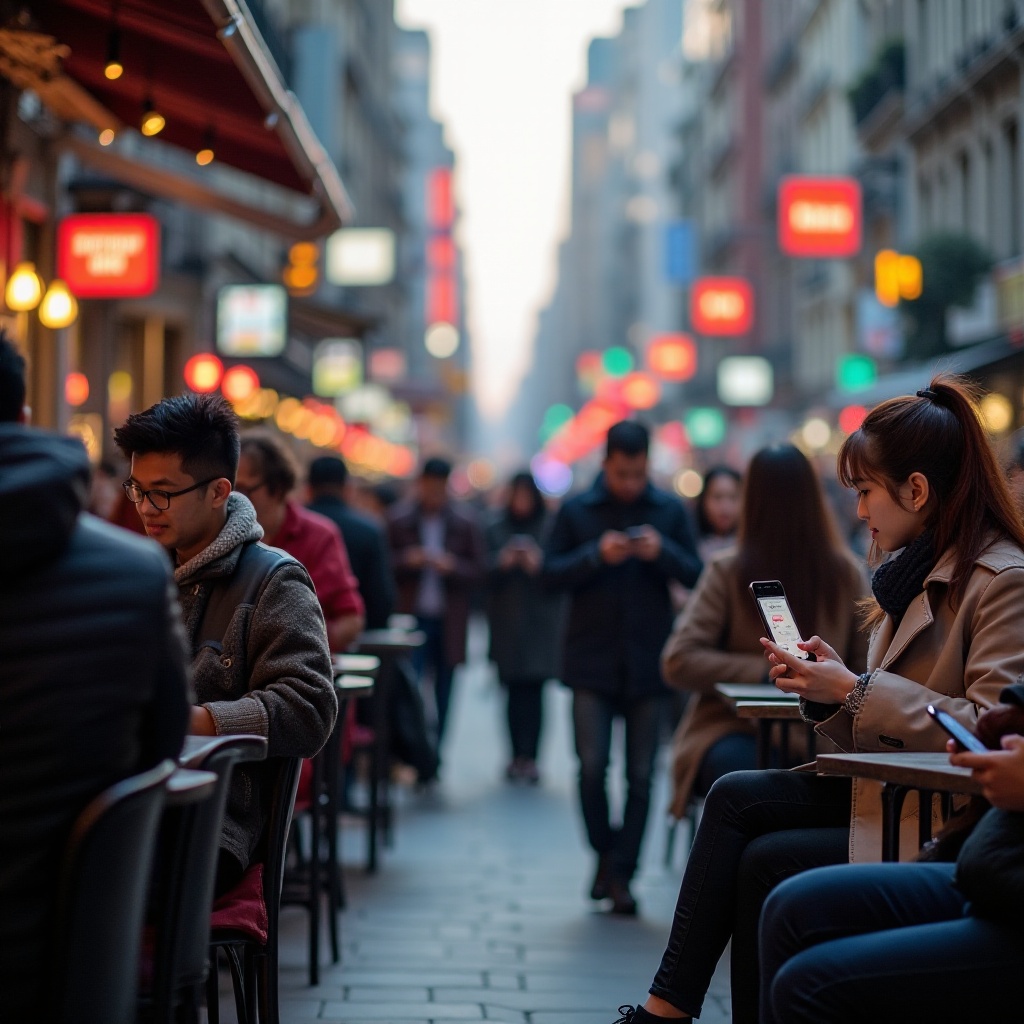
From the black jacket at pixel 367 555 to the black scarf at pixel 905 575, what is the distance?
223 inches

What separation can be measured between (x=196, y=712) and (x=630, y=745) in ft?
13.5

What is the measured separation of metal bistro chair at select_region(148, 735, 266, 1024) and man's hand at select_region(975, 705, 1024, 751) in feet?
5.01

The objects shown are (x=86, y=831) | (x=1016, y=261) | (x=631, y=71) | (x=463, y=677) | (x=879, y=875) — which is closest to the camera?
(x=86, y=831)

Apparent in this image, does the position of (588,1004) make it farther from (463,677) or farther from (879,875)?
(463,677)

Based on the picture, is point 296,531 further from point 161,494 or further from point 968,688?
point 968,688

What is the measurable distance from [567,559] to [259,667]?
410 centimetres

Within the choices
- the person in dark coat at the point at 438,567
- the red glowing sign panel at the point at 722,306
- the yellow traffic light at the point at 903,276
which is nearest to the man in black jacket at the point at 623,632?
the person in dark coat at the point at 438,567

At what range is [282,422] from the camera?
32.8 m

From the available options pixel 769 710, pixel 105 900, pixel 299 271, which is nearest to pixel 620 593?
pixel 769 710

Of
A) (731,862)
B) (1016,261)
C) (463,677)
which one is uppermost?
(1016,261)

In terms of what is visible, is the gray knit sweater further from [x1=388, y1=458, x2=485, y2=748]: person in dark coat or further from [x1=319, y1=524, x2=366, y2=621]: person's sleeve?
[x1=388, y1=458, x2=485, y2=748]: person in dark coat

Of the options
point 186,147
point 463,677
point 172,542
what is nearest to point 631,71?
point 463,677

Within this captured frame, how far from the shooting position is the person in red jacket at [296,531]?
7078 millimetres

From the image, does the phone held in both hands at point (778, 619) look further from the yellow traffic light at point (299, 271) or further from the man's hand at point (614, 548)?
the yellow traffic light at point (299, 271)
